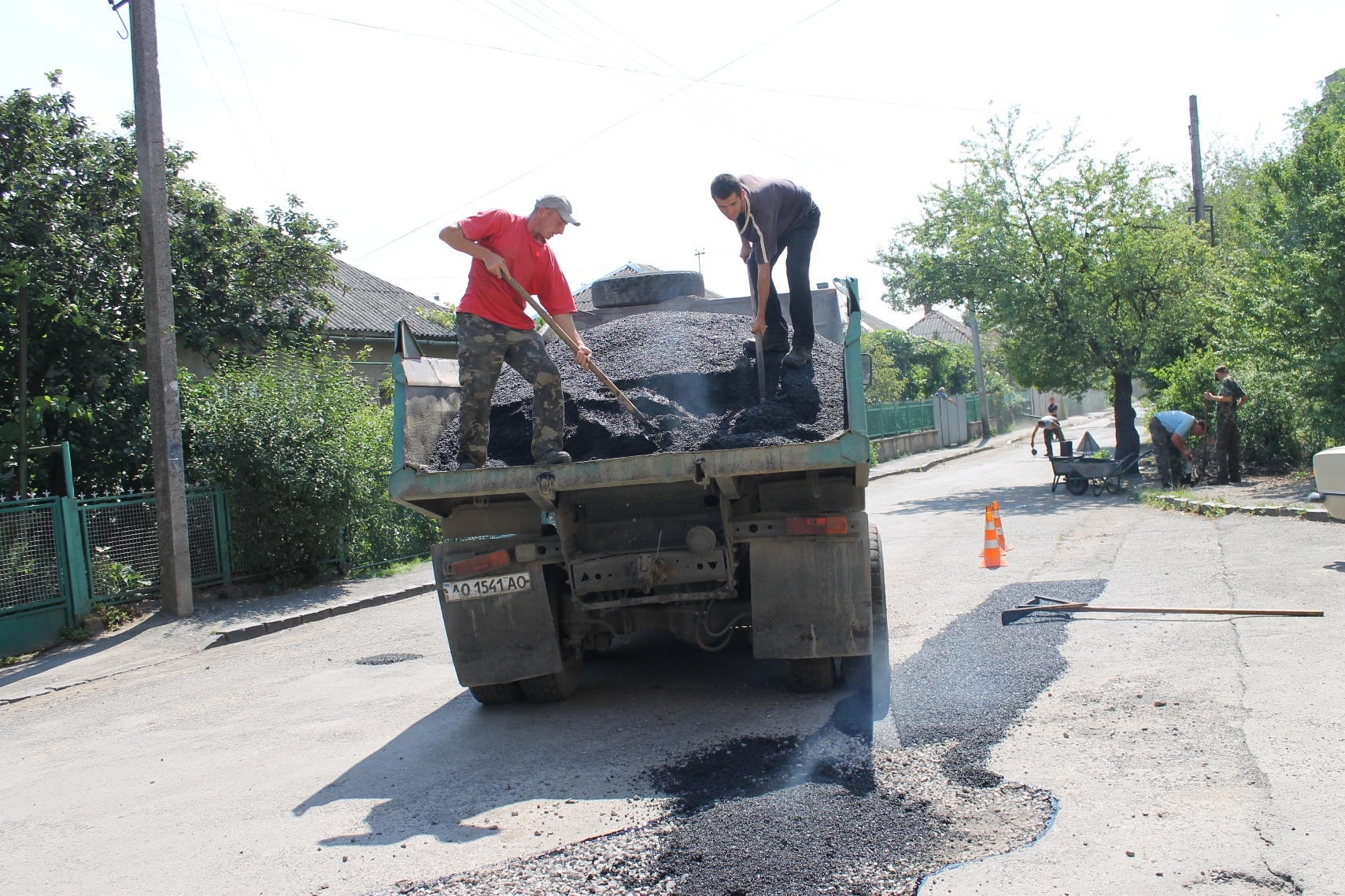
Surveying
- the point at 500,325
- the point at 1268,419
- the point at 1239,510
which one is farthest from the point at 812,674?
the point at 1268,419

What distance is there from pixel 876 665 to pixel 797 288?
7.27 ft

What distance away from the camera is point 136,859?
369 centimetres

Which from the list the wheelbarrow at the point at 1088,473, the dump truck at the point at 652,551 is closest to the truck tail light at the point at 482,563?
the dump truck at the point at 652,551

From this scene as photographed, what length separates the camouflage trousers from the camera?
4961mm

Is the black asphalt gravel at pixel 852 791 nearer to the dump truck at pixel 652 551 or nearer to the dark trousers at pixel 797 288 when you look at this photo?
the dump truck at pixel 652 551

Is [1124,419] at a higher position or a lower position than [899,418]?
lower

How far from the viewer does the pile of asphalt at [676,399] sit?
4996mm

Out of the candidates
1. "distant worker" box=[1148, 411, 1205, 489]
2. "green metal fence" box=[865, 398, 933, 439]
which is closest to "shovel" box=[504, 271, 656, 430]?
"distant worker" box=[1148, 411, 1205, 489]

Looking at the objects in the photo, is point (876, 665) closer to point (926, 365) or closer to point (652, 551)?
point (652, 551)

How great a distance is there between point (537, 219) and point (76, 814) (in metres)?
3.45

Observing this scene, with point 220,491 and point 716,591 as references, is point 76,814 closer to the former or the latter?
point 716,591

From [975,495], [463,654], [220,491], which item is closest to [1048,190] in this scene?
[975,495]

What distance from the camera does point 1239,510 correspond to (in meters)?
11.6

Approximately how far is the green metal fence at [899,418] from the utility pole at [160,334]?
20.3 metres
